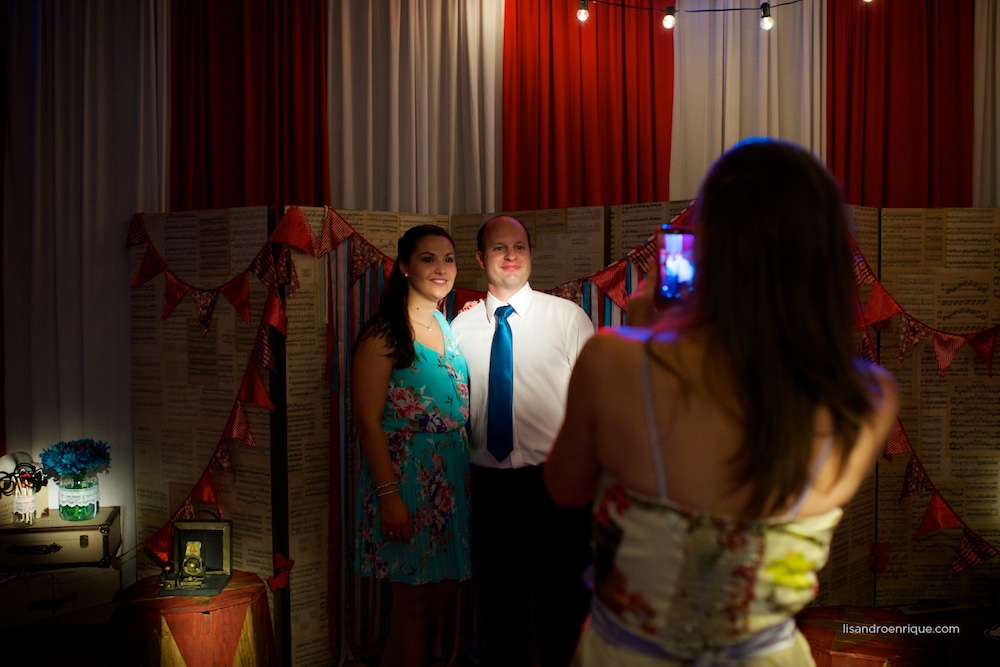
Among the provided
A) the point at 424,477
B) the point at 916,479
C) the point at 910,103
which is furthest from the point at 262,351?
the point at 910,103

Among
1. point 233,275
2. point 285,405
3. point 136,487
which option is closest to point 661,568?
point 285,405

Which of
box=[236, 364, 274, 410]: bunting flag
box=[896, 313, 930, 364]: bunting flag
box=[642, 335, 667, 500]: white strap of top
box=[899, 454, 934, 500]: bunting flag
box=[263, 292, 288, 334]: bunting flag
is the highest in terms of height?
box=[263, 292, 288, 334]: bunting flag

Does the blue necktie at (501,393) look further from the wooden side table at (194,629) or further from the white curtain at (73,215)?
the white curtain at (73,215)

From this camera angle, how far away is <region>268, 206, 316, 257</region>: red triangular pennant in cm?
304

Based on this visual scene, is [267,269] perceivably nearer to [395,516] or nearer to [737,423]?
[395,516]

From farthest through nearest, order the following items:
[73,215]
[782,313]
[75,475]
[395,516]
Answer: [73,215]
[75,475]
[395,516]
[782,313]

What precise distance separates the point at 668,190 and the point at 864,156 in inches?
37.2

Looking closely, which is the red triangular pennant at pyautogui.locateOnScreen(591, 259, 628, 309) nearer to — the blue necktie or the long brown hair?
the blue necktie

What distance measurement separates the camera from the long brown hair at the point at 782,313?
3.55 ft

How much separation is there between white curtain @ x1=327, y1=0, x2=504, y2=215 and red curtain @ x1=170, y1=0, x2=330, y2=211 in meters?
0.18

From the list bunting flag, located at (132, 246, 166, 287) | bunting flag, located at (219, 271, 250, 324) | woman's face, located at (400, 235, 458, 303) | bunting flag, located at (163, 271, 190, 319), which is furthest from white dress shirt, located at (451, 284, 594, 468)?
bunting flag, located at (132, 246, 166, 287)

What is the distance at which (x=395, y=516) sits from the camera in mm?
2588

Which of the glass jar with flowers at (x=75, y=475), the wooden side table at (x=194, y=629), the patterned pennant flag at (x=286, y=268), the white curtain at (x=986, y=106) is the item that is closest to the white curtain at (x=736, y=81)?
the white curtain at (x=986, y=106)

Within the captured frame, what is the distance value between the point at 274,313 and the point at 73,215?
4.16ft
